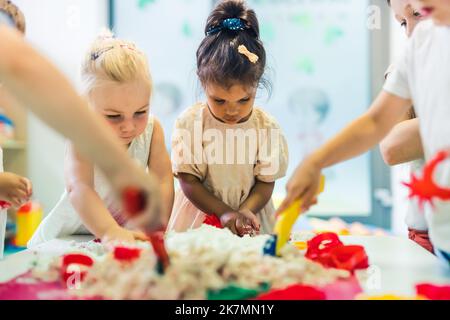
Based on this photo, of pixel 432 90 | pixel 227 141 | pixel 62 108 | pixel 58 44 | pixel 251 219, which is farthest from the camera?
pixel 58 44

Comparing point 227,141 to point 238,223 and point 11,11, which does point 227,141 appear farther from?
point 11,11

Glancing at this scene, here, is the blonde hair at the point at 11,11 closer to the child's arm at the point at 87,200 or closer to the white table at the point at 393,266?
the child's arm at the point at 87,200

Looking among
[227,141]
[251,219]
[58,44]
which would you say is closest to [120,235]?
[251,219]

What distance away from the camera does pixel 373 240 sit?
810 millimetres

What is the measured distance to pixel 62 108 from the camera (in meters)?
0.33

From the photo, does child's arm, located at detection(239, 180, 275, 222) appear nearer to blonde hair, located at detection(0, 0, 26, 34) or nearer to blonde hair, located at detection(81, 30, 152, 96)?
blonde hair, located at detection(81, 30, 152, 96)

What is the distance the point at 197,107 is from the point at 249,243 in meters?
0.47

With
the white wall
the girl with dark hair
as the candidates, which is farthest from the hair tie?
the white wall

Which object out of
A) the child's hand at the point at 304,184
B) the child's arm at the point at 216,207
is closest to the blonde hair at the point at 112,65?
the child's arm at the point at 216,207

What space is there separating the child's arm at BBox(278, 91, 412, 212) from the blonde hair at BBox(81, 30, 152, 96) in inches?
14.7

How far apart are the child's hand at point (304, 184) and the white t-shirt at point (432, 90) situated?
4.4 inches

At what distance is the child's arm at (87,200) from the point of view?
74cm

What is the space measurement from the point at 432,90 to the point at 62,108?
34 cm
